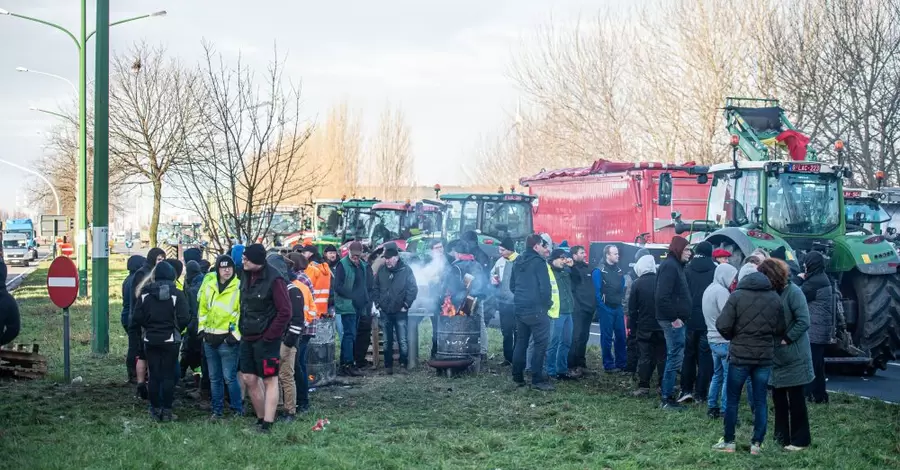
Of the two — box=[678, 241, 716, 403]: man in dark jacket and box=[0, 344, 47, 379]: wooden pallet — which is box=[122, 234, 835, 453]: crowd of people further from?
box=[0, 344, 47, 379]: wooden pallet

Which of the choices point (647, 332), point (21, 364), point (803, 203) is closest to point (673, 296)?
point (647, 332)

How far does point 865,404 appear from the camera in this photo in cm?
1119

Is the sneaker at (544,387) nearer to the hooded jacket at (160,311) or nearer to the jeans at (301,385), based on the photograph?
the jeans at (301,385)

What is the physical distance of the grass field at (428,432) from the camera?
27.7 feet

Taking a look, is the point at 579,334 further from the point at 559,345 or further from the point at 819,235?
the point at 819,235

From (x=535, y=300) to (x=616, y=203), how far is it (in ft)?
37.1

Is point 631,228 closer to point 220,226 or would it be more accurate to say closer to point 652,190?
point 652,190

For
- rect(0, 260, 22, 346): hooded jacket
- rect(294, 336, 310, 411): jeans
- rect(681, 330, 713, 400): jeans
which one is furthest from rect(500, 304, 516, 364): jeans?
rect(0, 260, 22, 346): hooded jacket

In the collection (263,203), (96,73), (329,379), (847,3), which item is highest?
(847,3)

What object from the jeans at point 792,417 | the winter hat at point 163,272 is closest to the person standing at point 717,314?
the jeans at point 792,417

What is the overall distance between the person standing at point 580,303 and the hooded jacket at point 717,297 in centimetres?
372

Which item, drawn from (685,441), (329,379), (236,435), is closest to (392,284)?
(329,379)

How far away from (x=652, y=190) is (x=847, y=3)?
9.00m

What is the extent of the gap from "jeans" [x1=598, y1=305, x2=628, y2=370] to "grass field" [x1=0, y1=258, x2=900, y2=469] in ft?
3.76
